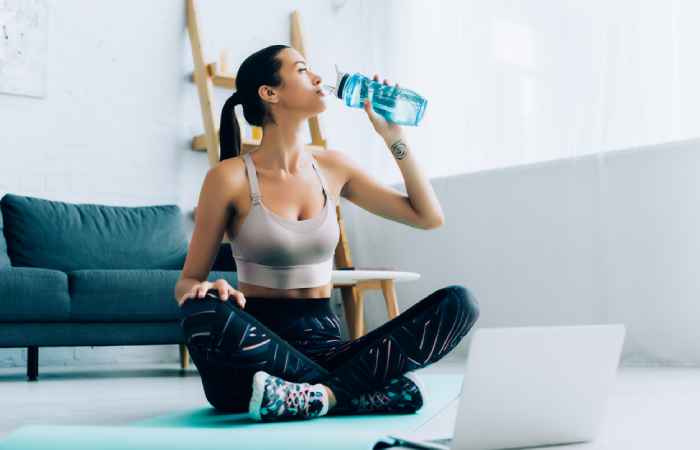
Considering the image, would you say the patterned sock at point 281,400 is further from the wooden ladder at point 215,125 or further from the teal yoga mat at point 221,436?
the wooden ladder at point 215,125

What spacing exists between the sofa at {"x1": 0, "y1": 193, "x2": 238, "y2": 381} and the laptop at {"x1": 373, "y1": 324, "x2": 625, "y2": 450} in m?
1.93

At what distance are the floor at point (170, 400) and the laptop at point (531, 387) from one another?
0.07 m

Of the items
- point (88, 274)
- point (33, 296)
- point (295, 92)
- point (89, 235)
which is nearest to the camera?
point (295, 92)

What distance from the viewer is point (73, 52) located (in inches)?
156

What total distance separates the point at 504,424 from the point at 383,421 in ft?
1.22

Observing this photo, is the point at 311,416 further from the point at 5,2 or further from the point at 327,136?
the point at 327,136

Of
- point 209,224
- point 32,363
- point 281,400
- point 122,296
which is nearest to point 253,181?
point 209,224

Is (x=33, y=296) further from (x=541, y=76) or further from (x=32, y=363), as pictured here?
(x=541, y=76)

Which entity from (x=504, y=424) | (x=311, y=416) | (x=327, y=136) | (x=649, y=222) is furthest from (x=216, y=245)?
(x=327, y=136)

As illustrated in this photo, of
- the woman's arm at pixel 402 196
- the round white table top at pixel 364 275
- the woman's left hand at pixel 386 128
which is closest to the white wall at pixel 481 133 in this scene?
the round white table top at pixel 364 275

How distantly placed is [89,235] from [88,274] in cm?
46

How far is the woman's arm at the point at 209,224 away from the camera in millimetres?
1712

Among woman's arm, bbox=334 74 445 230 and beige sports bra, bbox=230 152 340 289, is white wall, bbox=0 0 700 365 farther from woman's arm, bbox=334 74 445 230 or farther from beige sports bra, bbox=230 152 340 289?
beige sports bra, bbox=230 152 340 289

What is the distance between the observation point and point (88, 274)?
10.1ft
